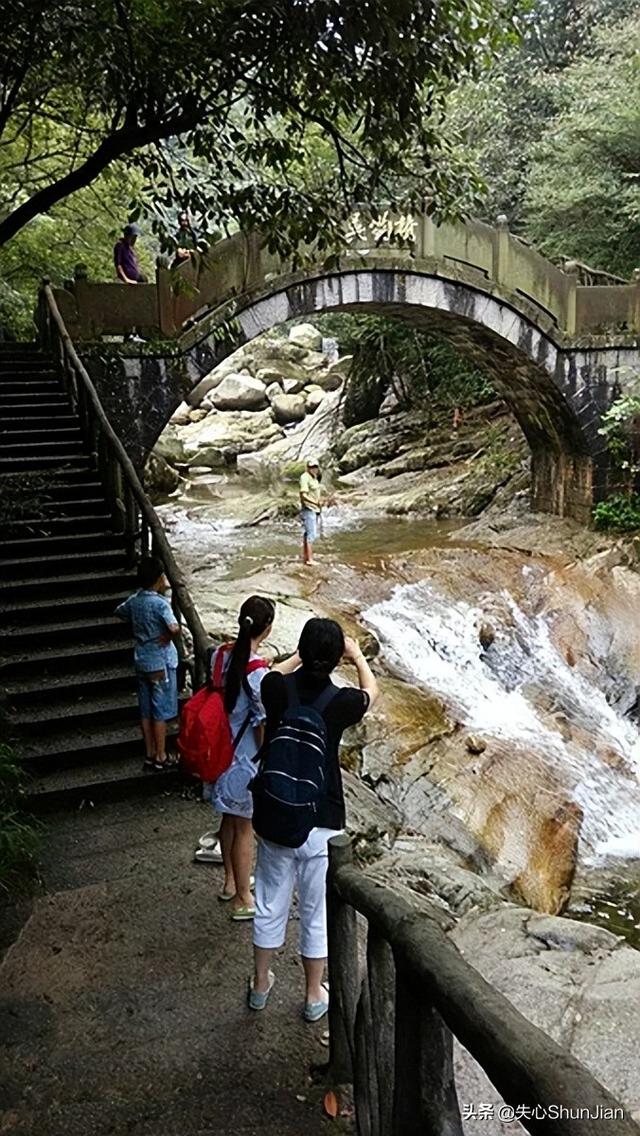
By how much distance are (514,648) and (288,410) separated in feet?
67.8

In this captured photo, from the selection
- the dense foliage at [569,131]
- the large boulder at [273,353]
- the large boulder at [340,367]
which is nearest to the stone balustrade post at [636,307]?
the dense foliage at [569,131]

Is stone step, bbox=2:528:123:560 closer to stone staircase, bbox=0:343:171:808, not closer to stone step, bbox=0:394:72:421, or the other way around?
stone staircase, bbox=0:343:171:808

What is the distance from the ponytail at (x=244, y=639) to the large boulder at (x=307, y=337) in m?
33.1

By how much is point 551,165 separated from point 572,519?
807 centimetres

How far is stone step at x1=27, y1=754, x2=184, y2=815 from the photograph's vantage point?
5156mm

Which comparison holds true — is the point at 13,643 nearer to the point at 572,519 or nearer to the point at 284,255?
the point at 284,255

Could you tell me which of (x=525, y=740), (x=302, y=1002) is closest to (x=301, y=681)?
(x=302, y=1002)

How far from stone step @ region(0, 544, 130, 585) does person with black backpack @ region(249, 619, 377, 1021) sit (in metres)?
4.56

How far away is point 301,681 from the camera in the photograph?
2.94 metres

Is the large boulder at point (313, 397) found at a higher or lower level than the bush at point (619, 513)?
higher

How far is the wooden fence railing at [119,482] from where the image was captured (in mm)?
5590

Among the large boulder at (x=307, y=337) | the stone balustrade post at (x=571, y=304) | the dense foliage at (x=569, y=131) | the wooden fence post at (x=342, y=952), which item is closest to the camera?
the wooden fence post at (x=342, y=952)

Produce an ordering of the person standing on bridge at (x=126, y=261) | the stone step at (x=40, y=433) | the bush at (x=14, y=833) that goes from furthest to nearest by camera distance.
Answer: the person standing on bridge at (x=126, y=261) → the stone step at (x=40, y=433) → the bush at (x=14, y=833)

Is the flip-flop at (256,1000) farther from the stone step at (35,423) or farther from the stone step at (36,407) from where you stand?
the stone step at (36,407)
